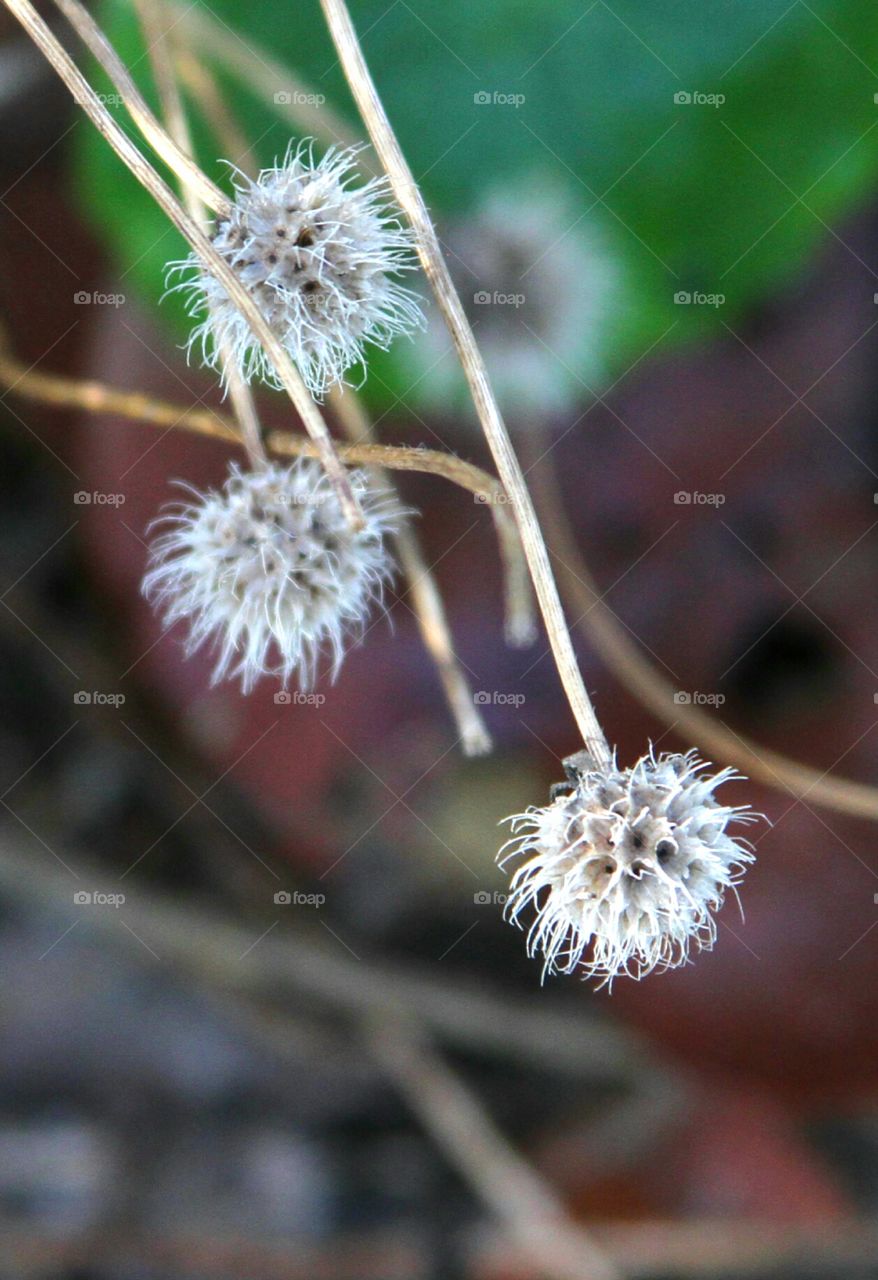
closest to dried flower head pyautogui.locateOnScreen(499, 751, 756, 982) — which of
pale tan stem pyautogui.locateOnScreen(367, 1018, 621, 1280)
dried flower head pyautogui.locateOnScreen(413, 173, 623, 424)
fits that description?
dried flower head pyautogui.locateOnScreen(413, 173, 623, 424)

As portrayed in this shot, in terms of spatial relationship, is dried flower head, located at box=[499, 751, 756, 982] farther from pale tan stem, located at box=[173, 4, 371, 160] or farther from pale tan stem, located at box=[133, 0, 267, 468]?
pale tan stem, located at box=[173, 4, 371, 160]

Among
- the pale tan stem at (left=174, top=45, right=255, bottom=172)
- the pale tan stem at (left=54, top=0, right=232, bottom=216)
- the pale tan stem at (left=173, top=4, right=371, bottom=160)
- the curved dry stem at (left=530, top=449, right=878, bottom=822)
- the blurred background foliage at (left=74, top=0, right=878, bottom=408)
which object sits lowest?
the pale tan stem at (left=54, top=0, right=232, bottom=216)

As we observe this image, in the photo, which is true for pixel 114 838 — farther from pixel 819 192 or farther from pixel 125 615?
pixel 819 192

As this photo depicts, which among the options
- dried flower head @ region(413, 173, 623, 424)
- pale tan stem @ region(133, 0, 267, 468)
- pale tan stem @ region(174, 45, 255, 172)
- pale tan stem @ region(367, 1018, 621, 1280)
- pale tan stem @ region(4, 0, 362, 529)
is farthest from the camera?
pale tan stem @ region(367, 1018, 621, 1280)

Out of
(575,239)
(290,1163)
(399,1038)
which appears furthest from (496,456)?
(290,1163)

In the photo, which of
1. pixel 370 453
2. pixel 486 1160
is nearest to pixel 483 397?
pixel 370 453

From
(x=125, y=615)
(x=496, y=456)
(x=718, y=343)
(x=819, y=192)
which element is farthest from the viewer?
(x=125, y=615)
